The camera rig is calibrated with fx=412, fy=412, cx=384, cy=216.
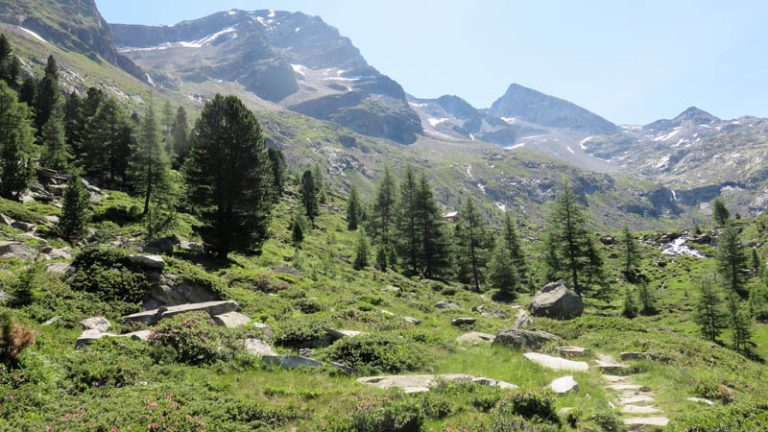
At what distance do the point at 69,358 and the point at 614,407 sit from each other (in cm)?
1324

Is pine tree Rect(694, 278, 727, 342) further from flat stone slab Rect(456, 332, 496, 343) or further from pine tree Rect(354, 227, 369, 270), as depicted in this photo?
flat stone slab Rect(456, 332, 496, 343)

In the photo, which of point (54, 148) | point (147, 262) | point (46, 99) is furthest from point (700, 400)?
point (46, 99)

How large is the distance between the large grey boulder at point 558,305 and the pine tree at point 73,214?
108 feet

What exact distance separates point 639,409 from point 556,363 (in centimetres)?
411

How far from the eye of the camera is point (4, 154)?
1270 inches

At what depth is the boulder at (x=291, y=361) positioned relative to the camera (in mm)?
12047

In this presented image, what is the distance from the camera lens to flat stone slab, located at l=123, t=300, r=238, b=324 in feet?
45.8

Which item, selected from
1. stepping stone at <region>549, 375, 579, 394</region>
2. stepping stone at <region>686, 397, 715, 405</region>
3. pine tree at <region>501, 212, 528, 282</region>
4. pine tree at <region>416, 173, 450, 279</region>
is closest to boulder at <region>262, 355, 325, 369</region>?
stepping stone at <region>549, 375, 579, 394</region>

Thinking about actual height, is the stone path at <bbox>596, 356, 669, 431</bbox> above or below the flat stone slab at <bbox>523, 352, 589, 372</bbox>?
above

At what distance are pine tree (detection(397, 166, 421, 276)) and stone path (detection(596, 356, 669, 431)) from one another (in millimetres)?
41543

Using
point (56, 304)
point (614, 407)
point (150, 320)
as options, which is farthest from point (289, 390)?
point (56, 304)

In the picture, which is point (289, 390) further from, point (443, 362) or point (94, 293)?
point (94, 293)

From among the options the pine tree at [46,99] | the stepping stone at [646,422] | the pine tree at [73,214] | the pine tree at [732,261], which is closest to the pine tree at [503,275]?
the pine tree at [73,214]

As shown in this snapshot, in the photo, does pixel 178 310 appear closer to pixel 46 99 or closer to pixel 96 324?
pixel 96 324
